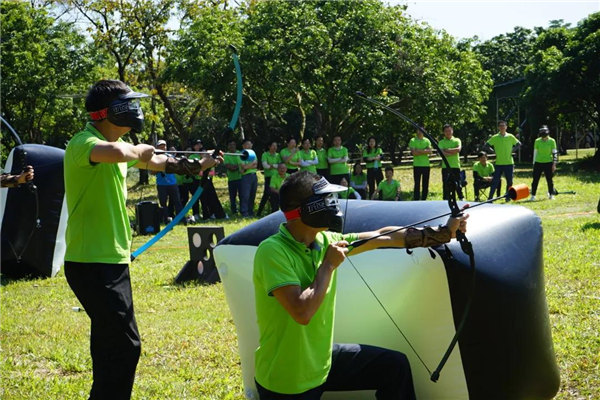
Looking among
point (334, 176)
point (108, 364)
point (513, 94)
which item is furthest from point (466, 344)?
point (513, 94)

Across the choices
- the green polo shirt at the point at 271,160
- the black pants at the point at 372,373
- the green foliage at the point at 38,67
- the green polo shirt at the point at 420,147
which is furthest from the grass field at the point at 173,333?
the green foliage at the point at 38,67

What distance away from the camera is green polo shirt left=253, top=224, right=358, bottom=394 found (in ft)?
11.5

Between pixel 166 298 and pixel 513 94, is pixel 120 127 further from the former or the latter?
pixel 513 94

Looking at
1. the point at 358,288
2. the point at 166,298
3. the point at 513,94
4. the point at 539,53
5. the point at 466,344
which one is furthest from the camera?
the point at 513,94

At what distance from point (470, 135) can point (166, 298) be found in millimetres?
38823

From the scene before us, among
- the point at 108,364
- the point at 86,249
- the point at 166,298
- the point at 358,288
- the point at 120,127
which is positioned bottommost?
the point at 166,298

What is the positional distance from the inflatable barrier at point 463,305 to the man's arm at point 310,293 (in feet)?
2.74

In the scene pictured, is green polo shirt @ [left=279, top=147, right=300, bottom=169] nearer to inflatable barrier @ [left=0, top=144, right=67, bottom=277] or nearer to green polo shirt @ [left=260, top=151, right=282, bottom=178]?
green polo shirt @ [left=260, top=151, right=282, bottom=178]

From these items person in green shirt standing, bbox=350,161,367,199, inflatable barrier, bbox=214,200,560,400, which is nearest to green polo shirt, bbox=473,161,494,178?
person in green shirt standing, bbox=350,161,367,199

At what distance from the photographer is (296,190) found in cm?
362

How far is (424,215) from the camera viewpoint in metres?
4.56

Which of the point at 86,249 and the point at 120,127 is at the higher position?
the point at 120,127

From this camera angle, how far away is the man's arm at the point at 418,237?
3.88m

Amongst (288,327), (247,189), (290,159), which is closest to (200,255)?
(288,327)
